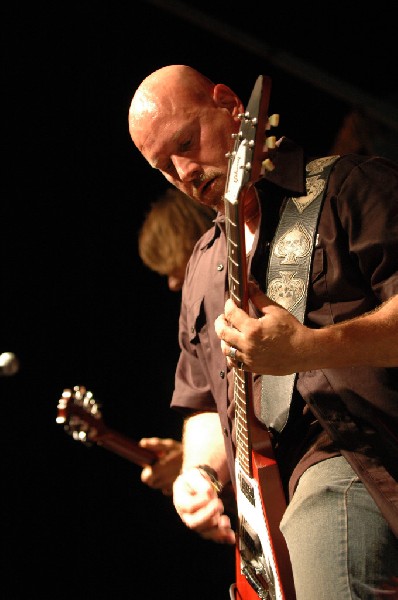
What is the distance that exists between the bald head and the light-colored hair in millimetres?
917

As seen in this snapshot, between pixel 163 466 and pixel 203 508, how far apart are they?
33 centimetres

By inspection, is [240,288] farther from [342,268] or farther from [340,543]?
[340,543]

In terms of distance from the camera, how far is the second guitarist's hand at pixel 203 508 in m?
1.69

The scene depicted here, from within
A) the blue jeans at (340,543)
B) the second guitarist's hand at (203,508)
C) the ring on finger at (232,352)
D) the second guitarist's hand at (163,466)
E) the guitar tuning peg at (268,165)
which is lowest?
the second guitarist's hand at (163,466)

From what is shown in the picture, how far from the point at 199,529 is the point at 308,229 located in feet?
2.60

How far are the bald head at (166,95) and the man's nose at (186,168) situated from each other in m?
0.12

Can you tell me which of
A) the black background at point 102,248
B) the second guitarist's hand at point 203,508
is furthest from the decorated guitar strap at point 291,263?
the black background at point 102,248

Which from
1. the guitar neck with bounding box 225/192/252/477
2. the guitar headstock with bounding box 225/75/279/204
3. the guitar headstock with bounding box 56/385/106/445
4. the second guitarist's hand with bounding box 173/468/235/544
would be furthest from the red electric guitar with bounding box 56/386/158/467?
the guitar headstock with bounding box 225/75/279/204

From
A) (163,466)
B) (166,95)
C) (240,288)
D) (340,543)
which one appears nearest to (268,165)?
(240,288)

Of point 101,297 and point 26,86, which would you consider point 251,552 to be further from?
point 26,86

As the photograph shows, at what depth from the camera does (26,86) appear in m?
2.81

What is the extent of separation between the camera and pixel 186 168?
1.72m

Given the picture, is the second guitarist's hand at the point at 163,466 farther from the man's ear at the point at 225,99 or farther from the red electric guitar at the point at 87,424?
the man's ear at the point at 225,99

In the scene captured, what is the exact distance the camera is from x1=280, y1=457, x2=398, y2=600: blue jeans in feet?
3.98
